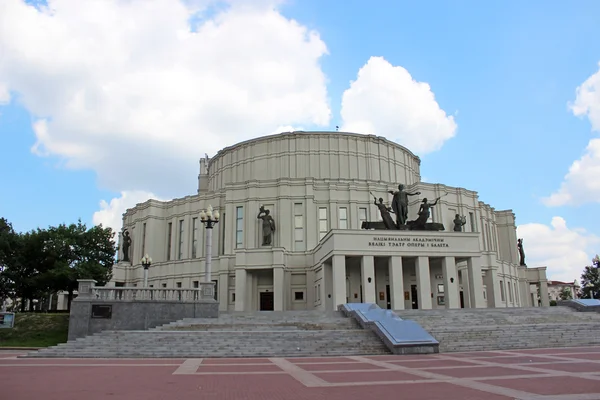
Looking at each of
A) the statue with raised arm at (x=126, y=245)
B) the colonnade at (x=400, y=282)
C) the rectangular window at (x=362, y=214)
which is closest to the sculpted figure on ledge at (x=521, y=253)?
the colonnade at (x=400, y=282)

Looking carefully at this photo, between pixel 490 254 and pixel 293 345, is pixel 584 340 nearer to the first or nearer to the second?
pixel 293 345

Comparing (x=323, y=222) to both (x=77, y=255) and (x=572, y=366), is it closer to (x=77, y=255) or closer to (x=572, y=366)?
(x=77, y=255)

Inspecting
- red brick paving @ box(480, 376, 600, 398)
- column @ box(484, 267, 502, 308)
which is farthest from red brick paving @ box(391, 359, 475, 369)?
column @ box(484, 267, 502, 308)

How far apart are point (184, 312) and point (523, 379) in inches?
776

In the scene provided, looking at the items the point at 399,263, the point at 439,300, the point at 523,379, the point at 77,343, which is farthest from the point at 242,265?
the point at 523,379

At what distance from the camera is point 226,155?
178ft

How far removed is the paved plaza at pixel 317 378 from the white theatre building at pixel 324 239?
55.7ft

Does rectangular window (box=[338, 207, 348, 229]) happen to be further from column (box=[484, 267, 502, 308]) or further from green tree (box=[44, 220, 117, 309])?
green tree (box=[44, 220, 117, 309])

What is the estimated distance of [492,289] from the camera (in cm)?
4219

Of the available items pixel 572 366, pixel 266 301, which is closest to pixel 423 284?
pixel 266 301

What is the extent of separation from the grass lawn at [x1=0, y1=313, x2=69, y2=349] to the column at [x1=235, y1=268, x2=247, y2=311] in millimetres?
13104

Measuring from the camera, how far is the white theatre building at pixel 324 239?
34.9m

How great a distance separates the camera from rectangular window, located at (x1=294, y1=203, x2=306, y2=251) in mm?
43594

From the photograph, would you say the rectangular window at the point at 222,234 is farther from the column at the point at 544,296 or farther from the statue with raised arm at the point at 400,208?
the column at the point at 544,296
